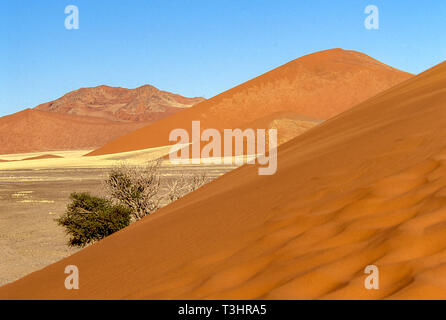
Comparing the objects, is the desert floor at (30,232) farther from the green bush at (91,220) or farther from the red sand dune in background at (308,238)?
the red sand dune in background at (308,238)

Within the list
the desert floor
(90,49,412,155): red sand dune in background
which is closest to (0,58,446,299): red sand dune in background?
the desert floor

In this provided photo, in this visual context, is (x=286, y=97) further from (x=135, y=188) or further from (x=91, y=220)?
(x=91, y=220)

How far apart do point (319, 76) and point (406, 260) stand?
341 ft

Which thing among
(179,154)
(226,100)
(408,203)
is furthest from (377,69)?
(408,203)

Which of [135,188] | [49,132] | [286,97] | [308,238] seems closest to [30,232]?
[135,188]

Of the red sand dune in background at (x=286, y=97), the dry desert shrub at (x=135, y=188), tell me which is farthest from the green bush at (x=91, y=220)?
the red sand dune in background at (x=286, y=97)

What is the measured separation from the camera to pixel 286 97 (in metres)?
98.9

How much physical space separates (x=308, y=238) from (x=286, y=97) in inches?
3784

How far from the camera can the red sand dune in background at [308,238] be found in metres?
3.33

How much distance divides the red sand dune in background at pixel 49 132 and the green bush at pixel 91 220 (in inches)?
5431

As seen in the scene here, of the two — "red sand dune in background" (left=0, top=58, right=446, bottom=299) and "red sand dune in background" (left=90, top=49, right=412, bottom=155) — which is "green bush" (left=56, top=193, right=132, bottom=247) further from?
"red sand dune in background" (left=90, top=49, right=412, bottom=155)
